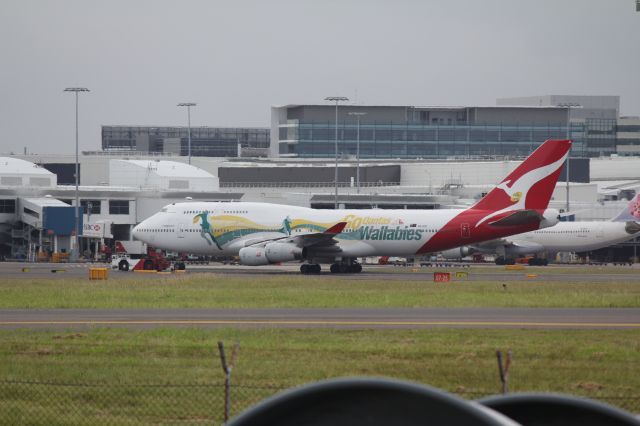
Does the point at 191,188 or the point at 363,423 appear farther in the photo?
the point at 191,188

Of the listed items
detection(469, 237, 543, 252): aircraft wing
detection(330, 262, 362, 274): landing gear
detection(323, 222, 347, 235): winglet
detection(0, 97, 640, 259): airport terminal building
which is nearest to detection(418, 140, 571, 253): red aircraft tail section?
detection(323, 222, 347, 235): winglet

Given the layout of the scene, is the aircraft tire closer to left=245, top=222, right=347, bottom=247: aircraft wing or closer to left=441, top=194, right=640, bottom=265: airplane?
left=245, top=222, right=347, bottom=247: aircraft wing

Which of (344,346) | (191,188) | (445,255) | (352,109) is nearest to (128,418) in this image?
(344,346)

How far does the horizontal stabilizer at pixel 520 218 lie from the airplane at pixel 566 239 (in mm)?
25685

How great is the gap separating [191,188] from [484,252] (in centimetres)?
3574

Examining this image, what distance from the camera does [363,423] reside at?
24.5 feet

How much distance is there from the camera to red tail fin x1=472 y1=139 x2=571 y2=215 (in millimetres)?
60500

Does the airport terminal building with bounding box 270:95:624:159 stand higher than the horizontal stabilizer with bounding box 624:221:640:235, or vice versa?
the airport terminal building with bounding box 270:95:624:159

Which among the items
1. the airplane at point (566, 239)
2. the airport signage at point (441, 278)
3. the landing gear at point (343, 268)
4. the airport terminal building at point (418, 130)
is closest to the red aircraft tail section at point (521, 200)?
the landing gear at point (343, 268)

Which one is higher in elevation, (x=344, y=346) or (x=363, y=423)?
(x=363, y=423)

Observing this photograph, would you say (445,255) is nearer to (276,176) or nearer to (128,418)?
(276,176)

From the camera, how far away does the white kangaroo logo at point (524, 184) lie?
60.5m

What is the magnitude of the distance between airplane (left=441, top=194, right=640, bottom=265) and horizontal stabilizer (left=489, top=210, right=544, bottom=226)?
25685 millimetres

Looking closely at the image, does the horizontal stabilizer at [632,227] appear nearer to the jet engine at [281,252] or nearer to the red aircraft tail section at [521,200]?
the red aircraft tail section at [521,200]
